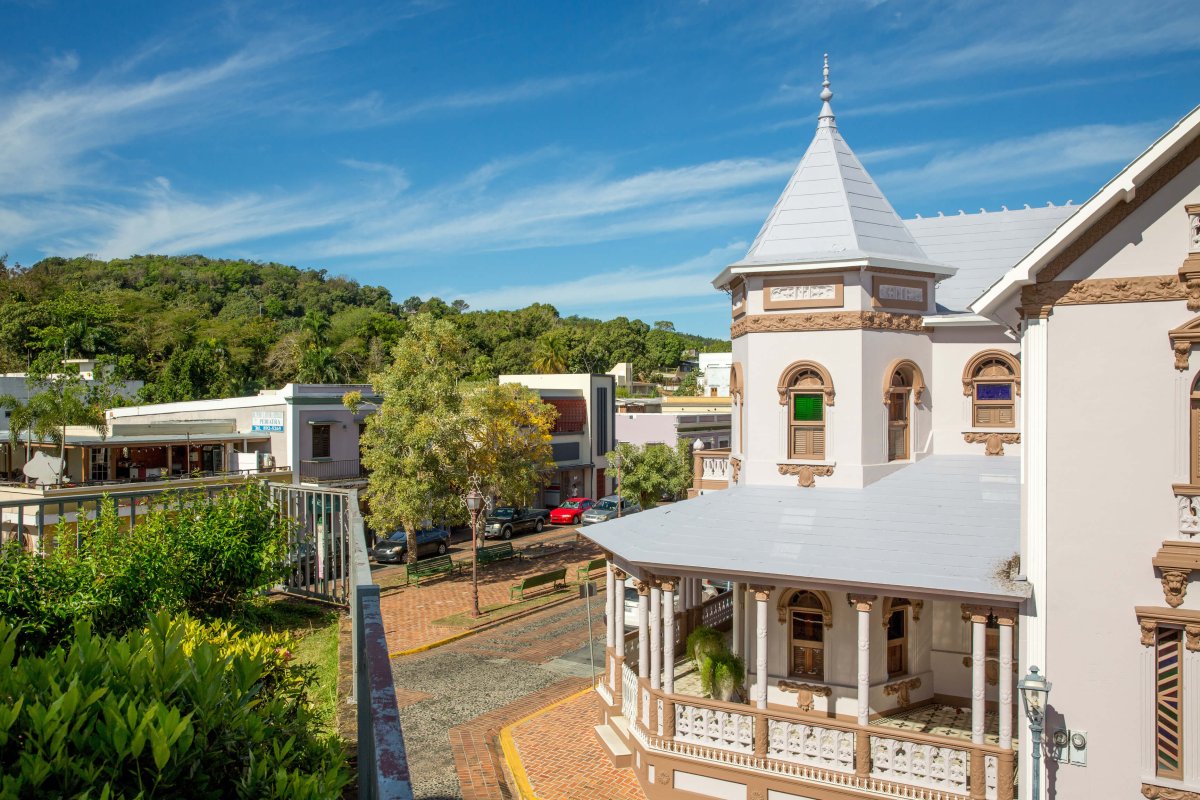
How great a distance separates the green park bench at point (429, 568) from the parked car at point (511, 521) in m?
7.10

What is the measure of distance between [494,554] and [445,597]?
4843 mm

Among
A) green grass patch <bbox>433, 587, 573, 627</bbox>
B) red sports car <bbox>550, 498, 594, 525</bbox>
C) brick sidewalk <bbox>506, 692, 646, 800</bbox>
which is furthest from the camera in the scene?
red sports car <bbox>550, 498, 594, 525</bbox>

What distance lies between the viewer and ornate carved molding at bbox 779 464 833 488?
14430 mm

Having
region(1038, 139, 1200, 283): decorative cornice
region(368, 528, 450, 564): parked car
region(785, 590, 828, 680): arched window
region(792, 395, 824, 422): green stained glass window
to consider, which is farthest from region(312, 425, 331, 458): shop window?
region(1038, 139, 1200, 283): decorative cornice

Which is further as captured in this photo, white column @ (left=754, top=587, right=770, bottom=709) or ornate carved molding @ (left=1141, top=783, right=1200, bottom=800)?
white column @ (left=754, top=587, right=770, bottom=709)

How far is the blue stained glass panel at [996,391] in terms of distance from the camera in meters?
15.3

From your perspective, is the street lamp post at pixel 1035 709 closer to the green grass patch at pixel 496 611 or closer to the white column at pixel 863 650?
the white column at pixel 863 650

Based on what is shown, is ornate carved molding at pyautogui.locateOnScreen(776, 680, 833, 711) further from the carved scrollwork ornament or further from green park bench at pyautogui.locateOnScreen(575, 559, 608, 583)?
green park bench at pyautogui.locateOnScreen(575, 559, 608, 583)

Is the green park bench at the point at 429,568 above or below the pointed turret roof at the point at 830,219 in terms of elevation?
below

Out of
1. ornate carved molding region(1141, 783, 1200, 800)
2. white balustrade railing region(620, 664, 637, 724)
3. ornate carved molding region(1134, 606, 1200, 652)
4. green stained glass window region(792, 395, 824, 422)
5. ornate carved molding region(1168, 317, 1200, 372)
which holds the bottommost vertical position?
white balustrade railing region(620, 664, 637, 724)

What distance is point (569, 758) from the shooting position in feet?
45.5

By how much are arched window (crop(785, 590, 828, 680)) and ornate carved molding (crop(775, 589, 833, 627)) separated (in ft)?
0.06

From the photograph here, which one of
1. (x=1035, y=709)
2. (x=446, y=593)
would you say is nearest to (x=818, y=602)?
(x=1035, y=709)

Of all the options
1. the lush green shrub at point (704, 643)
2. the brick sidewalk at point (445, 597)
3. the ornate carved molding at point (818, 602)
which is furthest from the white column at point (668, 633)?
the brick sidewalk at point (445, 597)
